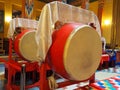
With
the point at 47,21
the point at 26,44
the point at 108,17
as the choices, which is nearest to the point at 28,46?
the point at 26,44

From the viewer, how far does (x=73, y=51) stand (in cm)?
166

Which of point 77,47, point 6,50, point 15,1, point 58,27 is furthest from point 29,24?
point 15,1

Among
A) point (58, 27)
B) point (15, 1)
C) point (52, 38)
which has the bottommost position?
point (52, 38)

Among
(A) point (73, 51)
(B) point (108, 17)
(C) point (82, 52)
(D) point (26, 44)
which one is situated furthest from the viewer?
(B) point (108, 17)

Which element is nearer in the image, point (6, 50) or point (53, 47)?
point (53, 47)

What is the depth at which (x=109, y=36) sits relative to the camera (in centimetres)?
912

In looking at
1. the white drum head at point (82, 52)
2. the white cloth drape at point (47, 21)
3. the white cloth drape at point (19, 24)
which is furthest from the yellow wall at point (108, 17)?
the white cloth drape at point (47, 21)

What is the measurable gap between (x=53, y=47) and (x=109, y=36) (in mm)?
7969

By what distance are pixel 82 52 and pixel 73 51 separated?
15 cm

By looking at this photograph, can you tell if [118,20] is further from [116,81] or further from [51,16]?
[51,16]

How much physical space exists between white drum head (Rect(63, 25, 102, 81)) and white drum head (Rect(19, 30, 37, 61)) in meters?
1.81

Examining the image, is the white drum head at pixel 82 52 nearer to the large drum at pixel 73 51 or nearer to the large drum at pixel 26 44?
the large drum at pixel 73 51

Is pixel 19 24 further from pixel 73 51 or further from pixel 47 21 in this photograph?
pixel 73 51

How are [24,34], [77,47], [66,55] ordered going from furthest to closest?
1. [24,34]
2. [77,47]
3. [66,55]
